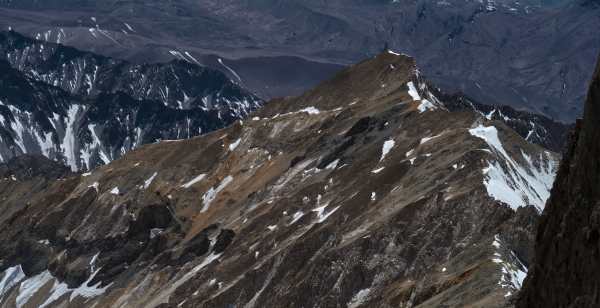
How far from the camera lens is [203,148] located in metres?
167

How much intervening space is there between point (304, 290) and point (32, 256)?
339ft

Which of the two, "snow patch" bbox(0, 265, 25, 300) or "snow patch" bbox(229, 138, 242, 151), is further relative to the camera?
"snow patch" bbox(229, 138, 242, 151)

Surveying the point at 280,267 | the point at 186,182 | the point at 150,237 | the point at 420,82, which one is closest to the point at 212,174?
the point at 186,182

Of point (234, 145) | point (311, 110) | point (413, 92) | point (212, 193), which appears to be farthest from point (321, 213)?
point (311, 110)

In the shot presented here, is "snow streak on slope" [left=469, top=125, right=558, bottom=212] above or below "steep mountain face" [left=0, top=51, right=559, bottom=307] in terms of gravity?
below

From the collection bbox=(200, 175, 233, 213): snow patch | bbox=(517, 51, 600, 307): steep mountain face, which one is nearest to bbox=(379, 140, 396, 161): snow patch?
bbox=(200, 175, 233, 213): snow patch

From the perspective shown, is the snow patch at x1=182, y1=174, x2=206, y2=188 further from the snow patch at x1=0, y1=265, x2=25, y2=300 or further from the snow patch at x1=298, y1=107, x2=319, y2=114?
the snow patch at x1=0, y1=265, x2=25, y2=300

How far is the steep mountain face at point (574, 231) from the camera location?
29.2 meters

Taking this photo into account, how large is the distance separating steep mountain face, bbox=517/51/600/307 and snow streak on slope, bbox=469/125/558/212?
40.3 m

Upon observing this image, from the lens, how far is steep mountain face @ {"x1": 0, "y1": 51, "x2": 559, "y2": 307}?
72438mm

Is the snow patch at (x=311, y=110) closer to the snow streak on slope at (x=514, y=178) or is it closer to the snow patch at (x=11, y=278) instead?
the snow streak on slope at (x=514, y=178)

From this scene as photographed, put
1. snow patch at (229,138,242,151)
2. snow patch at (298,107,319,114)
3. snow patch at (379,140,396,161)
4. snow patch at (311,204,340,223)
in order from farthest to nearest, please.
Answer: snow patch at (298,107,319,114), snow patch at (229,138,242,151), snow patch at (379,140,396,161), snow patch at (311,204,340,223)

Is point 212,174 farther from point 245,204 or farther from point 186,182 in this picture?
point 245,204

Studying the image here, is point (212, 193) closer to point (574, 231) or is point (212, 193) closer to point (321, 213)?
point (321, 213)
